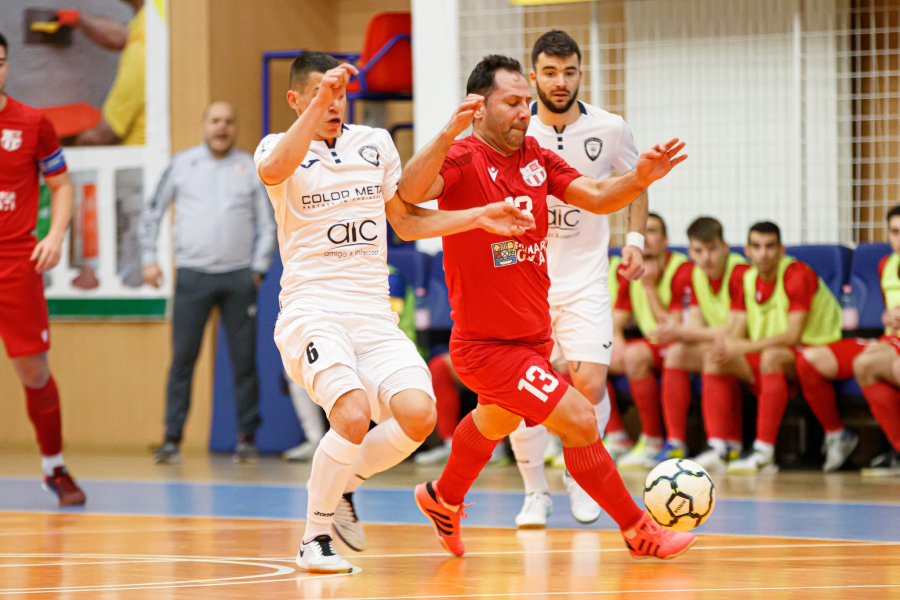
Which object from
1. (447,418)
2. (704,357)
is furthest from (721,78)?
(447,418)

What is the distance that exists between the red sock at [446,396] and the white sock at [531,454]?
2.73m

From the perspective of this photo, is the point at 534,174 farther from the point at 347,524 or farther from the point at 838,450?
the point at 838,450

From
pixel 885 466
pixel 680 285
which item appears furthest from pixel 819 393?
pixel 680 285

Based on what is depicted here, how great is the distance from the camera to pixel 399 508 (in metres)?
5.94

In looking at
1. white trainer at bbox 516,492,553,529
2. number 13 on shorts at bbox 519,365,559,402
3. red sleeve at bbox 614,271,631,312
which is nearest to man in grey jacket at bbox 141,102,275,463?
red sleeve at bbox 614,271,631,312

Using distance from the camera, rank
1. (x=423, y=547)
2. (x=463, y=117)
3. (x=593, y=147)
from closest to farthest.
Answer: (x=463, y=117), (x=423, y=547), (x=593, y=147)

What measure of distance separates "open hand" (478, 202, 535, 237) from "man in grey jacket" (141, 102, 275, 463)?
4982mm

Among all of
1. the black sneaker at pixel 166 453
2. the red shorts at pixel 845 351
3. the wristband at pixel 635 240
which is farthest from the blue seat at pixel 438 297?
the wristband at pixel 635 240

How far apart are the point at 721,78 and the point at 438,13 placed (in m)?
2.27

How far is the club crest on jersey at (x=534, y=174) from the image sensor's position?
4.19 m

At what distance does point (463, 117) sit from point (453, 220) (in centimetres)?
36

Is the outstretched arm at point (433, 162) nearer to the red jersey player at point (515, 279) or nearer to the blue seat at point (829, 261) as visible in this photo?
the red jersey player at point (515, 279)

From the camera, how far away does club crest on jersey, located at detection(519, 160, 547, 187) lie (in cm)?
419

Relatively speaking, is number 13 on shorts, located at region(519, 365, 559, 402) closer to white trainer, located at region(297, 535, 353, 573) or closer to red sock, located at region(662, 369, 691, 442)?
white trainer, located at region(297, 535, 353, 573)
